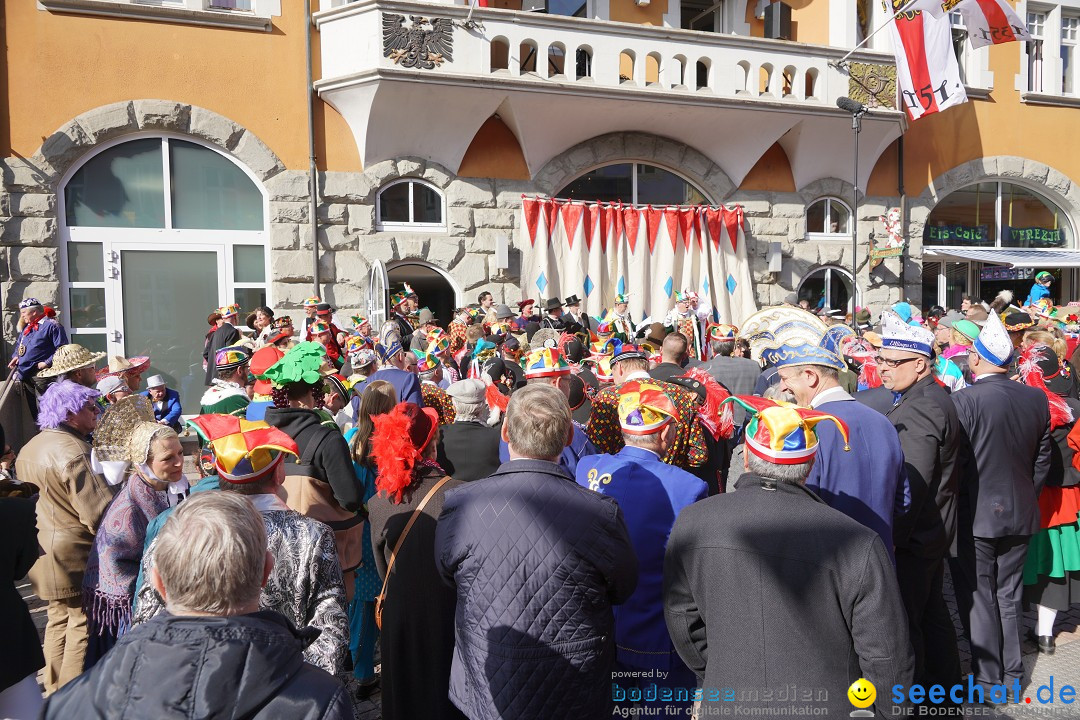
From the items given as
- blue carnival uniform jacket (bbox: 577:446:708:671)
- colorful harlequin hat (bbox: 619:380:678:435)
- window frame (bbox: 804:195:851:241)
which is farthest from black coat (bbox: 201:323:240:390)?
window frame (bbox: 804:195:851:241)

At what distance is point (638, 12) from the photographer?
46.0 ft

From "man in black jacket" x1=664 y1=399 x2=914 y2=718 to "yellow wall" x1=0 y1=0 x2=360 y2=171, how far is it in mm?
10519

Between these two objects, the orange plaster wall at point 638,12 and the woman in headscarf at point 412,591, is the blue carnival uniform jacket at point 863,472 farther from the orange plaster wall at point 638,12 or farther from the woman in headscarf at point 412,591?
the orange plaster wall at point 638,12

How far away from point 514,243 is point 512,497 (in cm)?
1014

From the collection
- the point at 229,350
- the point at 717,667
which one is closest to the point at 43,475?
the point at 229,350

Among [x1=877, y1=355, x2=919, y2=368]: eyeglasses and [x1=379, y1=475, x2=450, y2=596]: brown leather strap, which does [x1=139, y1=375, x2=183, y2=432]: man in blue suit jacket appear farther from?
[x1=877, y1=355, x2=919, y2=368]: eyeglasses

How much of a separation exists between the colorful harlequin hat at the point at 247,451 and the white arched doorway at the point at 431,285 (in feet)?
31.3

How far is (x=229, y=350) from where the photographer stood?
19.1ft

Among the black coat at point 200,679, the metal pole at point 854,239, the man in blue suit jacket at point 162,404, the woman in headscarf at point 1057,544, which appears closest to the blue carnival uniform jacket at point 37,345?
the man in blue suit jacket at point 162,404

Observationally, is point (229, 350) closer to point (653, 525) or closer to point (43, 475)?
point (43, 475)

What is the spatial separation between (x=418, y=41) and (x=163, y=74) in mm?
3579

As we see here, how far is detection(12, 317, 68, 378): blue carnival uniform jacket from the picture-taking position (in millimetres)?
8836

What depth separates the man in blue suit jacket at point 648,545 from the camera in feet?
9.89

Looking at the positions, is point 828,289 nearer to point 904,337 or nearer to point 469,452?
point 904,337
